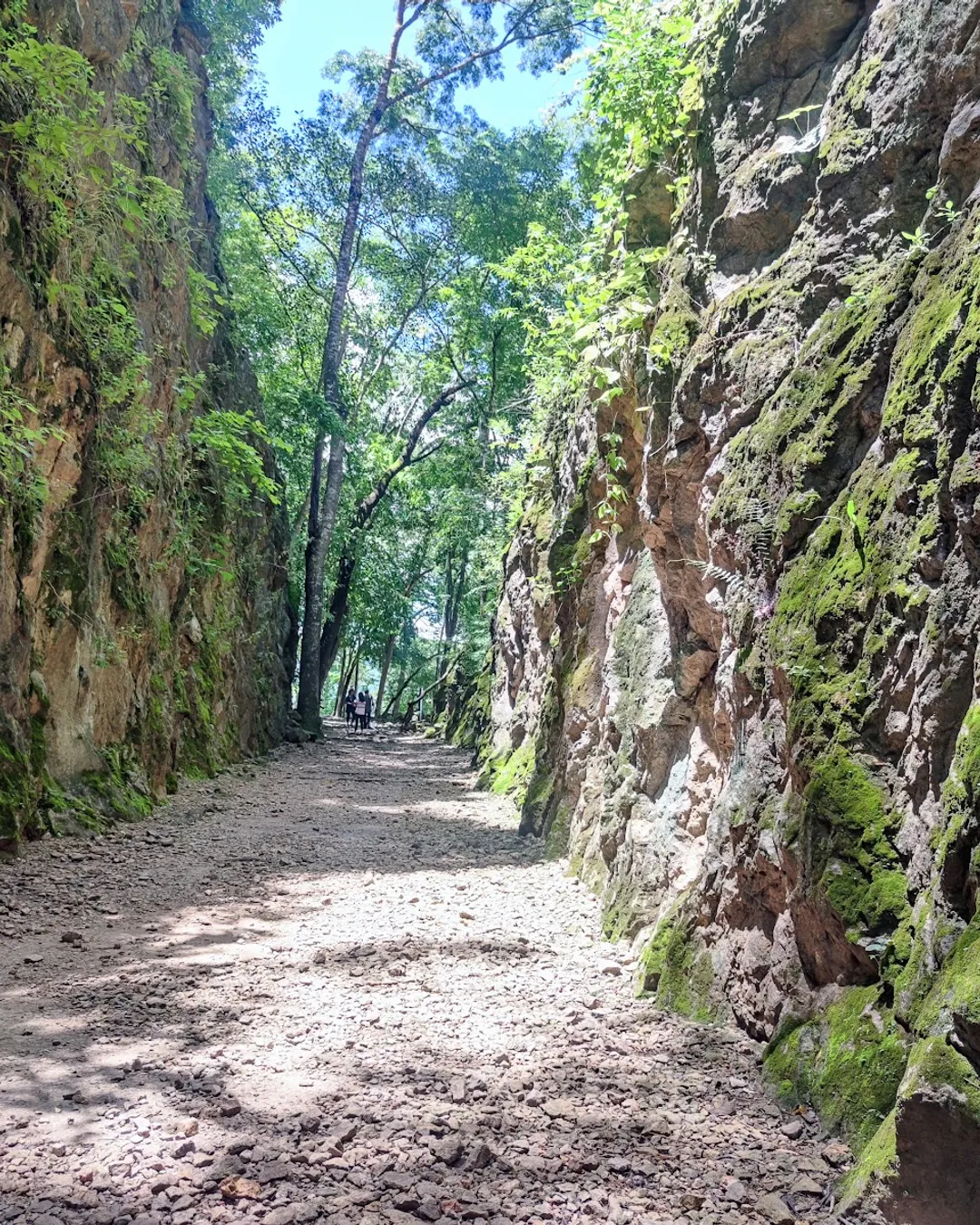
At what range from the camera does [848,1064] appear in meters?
2.74

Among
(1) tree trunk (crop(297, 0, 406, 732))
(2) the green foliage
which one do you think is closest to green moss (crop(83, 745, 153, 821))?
(2) the green foliage

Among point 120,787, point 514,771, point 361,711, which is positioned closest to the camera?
point 120,787

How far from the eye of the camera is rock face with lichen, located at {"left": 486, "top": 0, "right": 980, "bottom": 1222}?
8.68 ft

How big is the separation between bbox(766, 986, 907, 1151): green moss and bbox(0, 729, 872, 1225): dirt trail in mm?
106

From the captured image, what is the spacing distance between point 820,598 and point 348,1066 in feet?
8.92

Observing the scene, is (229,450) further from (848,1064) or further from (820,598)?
(848,1064)

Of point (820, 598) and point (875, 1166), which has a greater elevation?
point (820, 598)

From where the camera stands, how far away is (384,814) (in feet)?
32.3

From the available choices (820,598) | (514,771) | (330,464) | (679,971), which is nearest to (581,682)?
(514,771)

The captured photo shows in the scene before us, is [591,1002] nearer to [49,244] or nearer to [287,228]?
[49,244]

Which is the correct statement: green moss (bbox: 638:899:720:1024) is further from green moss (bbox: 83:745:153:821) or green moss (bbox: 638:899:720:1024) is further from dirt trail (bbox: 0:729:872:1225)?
green moss (bbox: 83:745:153:821)

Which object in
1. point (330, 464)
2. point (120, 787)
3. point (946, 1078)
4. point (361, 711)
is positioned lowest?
point (120, 787)

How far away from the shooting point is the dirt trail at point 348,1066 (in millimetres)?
2547

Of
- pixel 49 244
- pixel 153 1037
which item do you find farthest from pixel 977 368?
pixel 49 244
